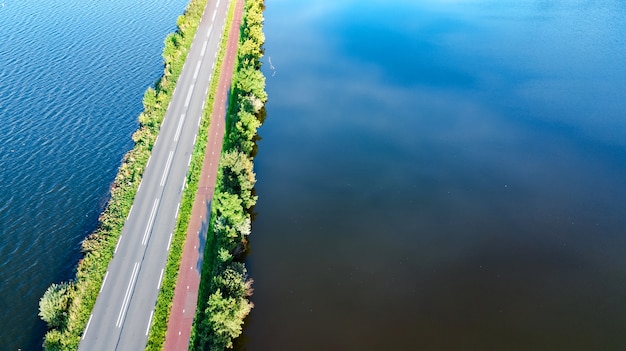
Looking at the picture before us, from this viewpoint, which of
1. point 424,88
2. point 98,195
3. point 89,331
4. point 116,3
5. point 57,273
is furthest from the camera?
point 116,3

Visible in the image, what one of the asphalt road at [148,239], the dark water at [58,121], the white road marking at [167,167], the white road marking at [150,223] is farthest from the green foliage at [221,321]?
the white road marking at [167,167]

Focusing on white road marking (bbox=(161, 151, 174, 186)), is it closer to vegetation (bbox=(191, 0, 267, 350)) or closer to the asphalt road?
the asphalt road

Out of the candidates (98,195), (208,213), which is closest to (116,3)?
(98,195)

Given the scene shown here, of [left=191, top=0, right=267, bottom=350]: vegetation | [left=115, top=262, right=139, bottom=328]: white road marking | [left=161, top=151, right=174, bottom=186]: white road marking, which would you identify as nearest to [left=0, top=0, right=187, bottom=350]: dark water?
[left=161, top=151, right=174, bottom=186]: white road marking

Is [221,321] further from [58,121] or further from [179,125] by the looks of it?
[58,121]

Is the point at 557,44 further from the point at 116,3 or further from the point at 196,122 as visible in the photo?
the point at 116,3

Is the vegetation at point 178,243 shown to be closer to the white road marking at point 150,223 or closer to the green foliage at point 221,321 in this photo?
the white road marking at point 150,223
